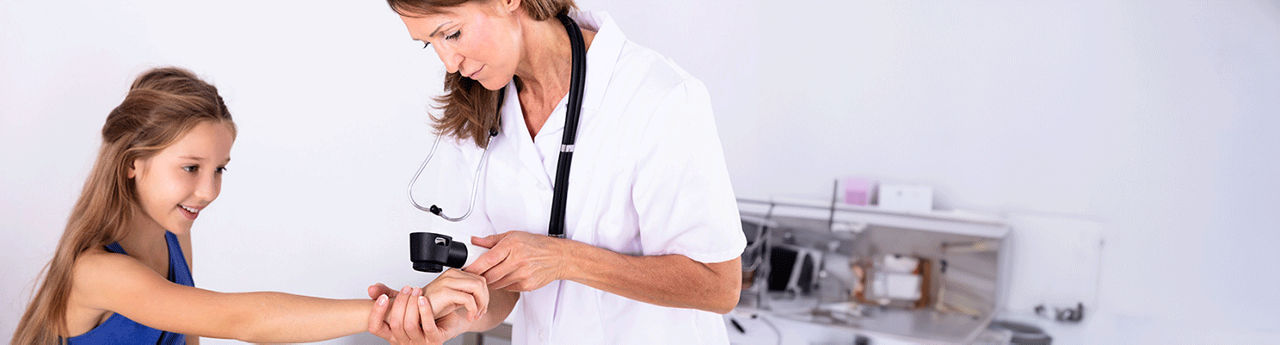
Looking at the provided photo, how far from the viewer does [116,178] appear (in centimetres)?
144

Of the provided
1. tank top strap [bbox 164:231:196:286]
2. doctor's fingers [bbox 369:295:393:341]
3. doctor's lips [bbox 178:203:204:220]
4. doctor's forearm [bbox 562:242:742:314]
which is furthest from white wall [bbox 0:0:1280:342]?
doctor's forearm [bbox 562:242:742:314]

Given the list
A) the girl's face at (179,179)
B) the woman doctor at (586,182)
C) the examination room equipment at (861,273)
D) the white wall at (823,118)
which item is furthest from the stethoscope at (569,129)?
the examination room equipment at (861,273)

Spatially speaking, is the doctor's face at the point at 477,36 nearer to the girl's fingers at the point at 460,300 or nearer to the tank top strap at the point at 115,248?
the girl's fingers at the point at 460,300

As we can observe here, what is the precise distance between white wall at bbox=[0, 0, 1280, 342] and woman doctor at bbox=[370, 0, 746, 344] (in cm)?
114

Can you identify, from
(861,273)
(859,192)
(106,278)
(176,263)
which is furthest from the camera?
(859,192)

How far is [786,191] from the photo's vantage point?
A: 409 centimetres

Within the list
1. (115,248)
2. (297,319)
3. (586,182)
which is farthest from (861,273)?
(115,248)

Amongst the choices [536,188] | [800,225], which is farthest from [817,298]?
[536,188]

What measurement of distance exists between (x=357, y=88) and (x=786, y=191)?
2.14 m

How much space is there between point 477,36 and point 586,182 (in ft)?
0.84

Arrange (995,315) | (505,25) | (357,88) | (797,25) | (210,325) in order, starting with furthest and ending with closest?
1. (797,25)
2. (995,315)
3. (357,88)
4. (210,325)
5. (505,25)

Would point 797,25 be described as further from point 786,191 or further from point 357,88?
point 357,88

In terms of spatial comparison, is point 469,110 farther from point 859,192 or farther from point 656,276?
point 859,192

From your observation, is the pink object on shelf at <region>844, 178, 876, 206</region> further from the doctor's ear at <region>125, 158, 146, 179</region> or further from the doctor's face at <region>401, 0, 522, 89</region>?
the doctor's ear at <region>125, 158, 146, 179</region>
